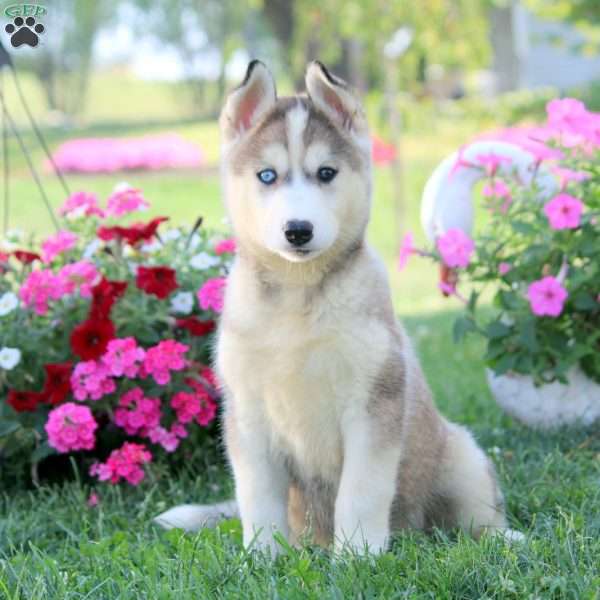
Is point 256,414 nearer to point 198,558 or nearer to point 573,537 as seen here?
point 198,558

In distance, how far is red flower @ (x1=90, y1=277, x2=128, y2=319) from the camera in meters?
4.17

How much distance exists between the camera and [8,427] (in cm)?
412

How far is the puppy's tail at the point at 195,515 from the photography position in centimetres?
364

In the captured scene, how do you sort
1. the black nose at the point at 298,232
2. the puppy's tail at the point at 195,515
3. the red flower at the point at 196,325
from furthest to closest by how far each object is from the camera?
the red flower at the point at 196,325 < the puppy's tail at the point at 195,515 < the black nose at the point at 298,232

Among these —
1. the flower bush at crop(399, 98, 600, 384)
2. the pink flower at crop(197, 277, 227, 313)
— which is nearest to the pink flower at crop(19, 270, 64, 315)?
the pink flower at crop(197, 277, 227, 313)

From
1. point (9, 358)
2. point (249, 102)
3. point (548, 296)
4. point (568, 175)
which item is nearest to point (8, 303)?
point (9, 358)

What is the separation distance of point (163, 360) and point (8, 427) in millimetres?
671

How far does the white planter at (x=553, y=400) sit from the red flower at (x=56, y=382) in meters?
1.92

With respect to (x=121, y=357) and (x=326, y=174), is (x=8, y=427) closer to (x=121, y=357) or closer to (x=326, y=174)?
(x=121, y=357)

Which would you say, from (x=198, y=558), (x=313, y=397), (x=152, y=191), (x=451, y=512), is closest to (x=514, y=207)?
(x=451, y=512)

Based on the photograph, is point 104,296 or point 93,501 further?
point 104,296

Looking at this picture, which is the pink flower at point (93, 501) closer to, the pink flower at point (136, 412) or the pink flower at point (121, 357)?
the pink flower at point (136, 412)

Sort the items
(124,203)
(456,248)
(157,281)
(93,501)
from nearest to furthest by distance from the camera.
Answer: (93,501)
(157,281)
(456,248)
(124,203)

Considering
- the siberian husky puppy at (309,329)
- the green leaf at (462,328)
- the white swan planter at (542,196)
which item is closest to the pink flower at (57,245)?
the siberian husky puppy at (309,329)
